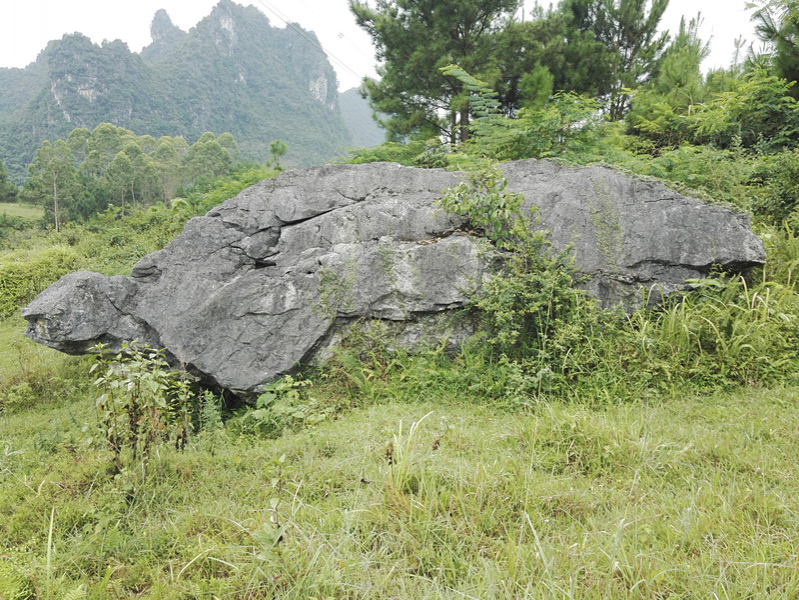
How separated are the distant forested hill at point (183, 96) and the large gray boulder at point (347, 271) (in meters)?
63.6

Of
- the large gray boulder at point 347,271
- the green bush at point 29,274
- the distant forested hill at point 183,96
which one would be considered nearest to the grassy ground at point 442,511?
the large gray boulder at point 347,271

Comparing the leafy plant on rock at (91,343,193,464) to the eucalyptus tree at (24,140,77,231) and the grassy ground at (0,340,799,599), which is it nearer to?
the grassy ground at (0,340,799,599)

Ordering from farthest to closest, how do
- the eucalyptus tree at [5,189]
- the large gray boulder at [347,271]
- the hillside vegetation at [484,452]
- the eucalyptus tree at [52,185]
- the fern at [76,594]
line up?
1. the eucalyptus tree at [5,189]
2. the eucalyptus tree at [52,185]
3. the large gray boulder at [347,271]
4. the hillside vegetation at [484,452]
5. the fern at [76,594]

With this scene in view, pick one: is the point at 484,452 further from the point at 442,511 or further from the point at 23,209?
the point at 23,209

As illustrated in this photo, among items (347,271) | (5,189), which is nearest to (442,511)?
(347,271)

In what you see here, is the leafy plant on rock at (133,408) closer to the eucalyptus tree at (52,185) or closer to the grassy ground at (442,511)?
the grassy ground at (442,511)

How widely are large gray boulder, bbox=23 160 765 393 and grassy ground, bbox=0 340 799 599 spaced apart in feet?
4.72

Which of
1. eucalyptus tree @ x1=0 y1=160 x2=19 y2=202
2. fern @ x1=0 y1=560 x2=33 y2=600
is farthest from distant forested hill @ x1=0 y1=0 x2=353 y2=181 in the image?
fern @ x1=0 y1=560 x2=33 y2=600

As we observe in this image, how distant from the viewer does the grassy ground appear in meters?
2.07

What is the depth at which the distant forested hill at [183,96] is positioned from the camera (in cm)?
7488

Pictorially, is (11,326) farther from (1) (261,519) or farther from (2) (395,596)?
(2) (395,596)

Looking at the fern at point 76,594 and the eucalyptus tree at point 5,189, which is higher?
the eucalyptus tree at point 5,189

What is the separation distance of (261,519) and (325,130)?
3703 inches

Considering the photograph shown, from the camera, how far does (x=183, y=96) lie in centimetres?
8962
